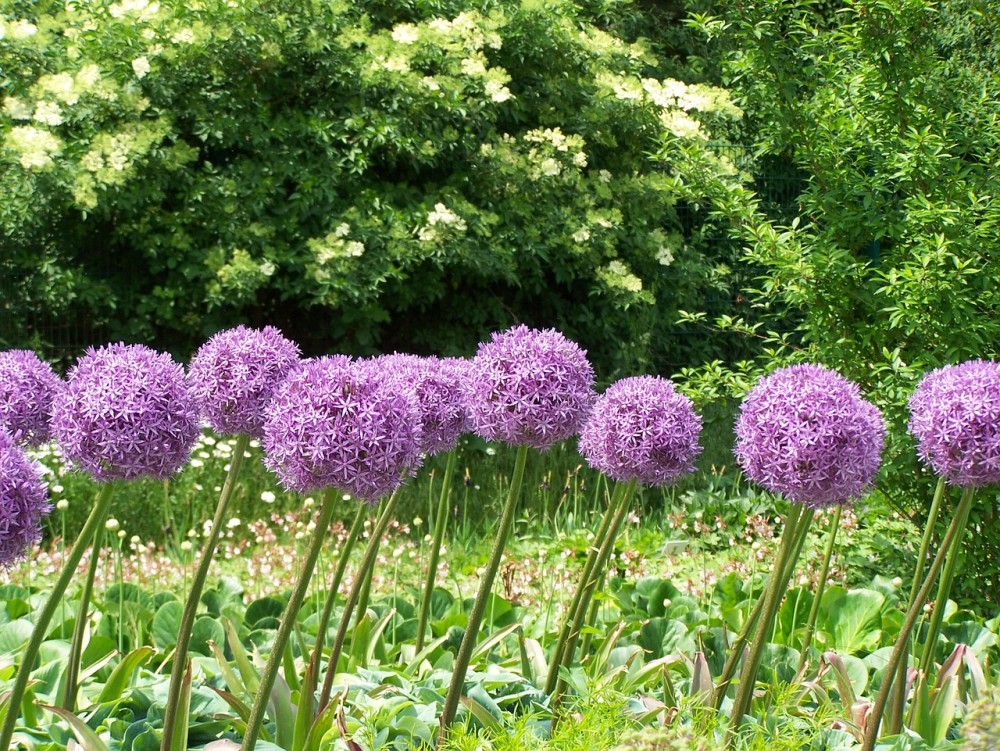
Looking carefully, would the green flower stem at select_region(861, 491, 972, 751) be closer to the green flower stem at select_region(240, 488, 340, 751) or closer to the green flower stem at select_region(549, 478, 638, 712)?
the green flower stem at select_region(549, 478, 638, 712)

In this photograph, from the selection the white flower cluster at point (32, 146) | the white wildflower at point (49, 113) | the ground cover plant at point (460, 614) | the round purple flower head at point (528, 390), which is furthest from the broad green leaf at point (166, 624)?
the white wildflower at point (49, 113)

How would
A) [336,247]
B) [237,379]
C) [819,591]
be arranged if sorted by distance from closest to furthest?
[237,379]
[819,591]
[336,247]

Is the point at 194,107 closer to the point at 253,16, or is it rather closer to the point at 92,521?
the point at 253,16

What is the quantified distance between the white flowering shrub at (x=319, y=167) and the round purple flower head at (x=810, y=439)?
4894 millimetres

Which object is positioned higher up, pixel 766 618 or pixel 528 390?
pixel 528 390

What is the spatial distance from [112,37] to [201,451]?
2896 millimetres

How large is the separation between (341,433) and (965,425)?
4.52 feet

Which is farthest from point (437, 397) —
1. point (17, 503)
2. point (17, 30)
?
point (17, 30)

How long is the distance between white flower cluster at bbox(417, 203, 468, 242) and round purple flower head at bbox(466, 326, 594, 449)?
4675 millimetres

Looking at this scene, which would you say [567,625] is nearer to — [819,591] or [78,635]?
[819,591]

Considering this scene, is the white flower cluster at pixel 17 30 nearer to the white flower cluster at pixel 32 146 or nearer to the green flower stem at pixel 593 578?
the white flower cluster at pixel 32 146

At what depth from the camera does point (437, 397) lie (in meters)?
2.79

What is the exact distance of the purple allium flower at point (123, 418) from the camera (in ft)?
7.16

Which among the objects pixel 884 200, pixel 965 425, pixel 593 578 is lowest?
pixel 593 578
